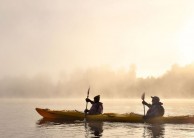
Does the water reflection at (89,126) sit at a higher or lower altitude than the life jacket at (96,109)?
lower

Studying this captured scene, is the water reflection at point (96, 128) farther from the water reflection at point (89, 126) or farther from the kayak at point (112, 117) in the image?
the kayak at point (112, 117)

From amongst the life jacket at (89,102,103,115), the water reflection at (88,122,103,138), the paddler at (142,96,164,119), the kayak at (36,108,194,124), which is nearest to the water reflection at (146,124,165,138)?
the paddler at (142,96,164,119)

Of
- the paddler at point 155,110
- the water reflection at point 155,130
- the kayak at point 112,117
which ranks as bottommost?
the water reflection at point 155,130

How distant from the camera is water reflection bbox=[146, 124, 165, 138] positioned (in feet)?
89.2

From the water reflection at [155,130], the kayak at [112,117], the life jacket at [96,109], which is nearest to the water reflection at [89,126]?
the kayak at [112,117]

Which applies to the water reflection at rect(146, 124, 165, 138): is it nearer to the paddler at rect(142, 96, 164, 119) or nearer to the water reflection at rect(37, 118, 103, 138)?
the paddler at rect(142, 96, 164, 119)

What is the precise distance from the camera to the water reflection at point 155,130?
27186 mm

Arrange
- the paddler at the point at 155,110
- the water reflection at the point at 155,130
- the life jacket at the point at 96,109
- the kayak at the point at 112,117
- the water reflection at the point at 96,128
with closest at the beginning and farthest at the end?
the water reflection at the point at 155,130 < the water reflection at the point at 96,128 < the paddler at the point at 155,110 < the kayak at the point at 112,117 < the life jacket at the point at 96,109

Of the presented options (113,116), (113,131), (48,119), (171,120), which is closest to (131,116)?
(113,116)

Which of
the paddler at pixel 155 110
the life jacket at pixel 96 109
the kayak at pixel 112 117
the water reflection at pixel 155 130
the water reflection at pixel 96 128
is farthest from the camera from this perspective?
the life jacket at pixel 96 109

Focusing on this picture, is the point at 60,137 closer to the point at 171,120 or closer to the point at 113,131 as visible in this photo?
the point at 113,131

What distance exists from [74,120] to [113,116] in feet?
16.1

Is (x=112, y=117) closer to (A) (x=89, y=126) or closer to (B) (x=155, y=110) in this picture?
(A) (x=89, y=126)

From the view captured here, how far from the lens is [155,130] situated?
30078 mm
